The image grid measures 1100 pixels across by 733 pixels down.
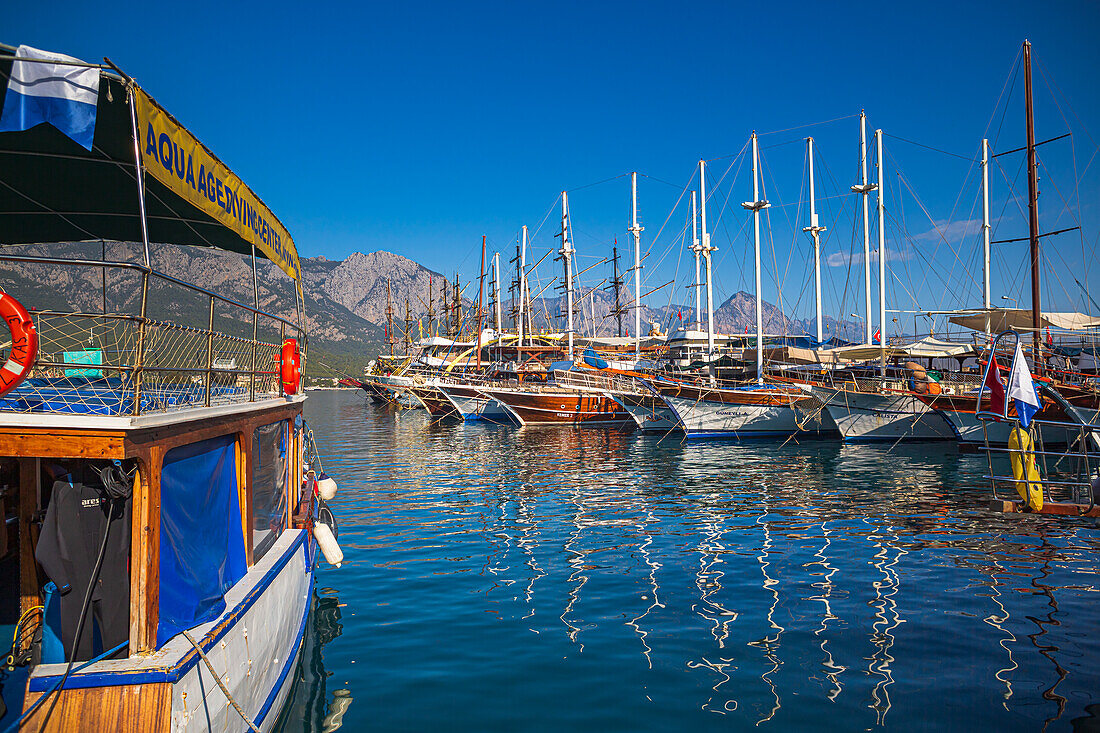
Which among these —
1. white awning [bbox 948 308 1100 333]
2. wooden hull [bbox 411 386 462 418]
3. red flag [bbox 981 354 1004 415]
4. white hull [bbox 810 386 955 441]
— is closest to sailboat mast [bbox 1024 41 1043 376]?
white awning [bbox 948 308 1100 333]

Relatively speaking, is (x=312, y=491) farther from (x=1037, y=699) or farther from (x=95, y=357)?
(x=1037, y=699)

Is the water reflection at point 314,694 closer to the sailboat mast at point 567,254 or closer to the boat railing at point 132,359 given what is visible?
the boat railing at point 132,359

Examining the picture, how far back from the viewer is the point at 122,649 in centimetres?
424

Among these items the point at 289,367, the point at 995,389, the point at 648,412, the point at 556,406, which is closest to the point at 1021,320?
the point at 648,412

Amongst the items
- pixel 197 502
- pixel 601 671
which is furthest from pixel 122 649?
pixel 601 671

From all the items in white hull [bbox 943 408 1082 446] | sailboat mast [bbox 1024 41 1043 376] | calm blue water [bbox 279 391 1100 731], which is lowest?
calm blue water [bbox 279 391 1100 731]

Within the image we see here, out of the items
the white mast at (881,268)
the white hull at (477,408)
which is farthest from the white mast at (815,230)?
the white hull at (477,408)

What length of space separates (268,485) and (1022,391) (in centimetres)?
1221

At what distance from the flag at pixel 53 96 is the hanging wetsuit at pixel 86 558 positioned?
268 centimetres

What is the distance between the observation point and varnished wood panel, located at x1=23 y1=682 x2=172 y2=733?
3.66m

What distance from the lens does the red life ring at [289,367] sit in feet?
26.7

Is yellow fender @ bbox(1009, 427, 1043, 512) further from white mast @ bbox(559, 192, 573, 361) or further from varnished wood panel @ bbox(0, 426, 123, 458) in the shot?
white mast @ bbox(559, 192, 573, 361)

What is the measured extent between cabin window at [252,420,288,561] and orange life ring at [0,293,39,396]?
102 inches

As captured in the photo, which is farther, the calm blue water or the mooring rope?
the calm blue water
